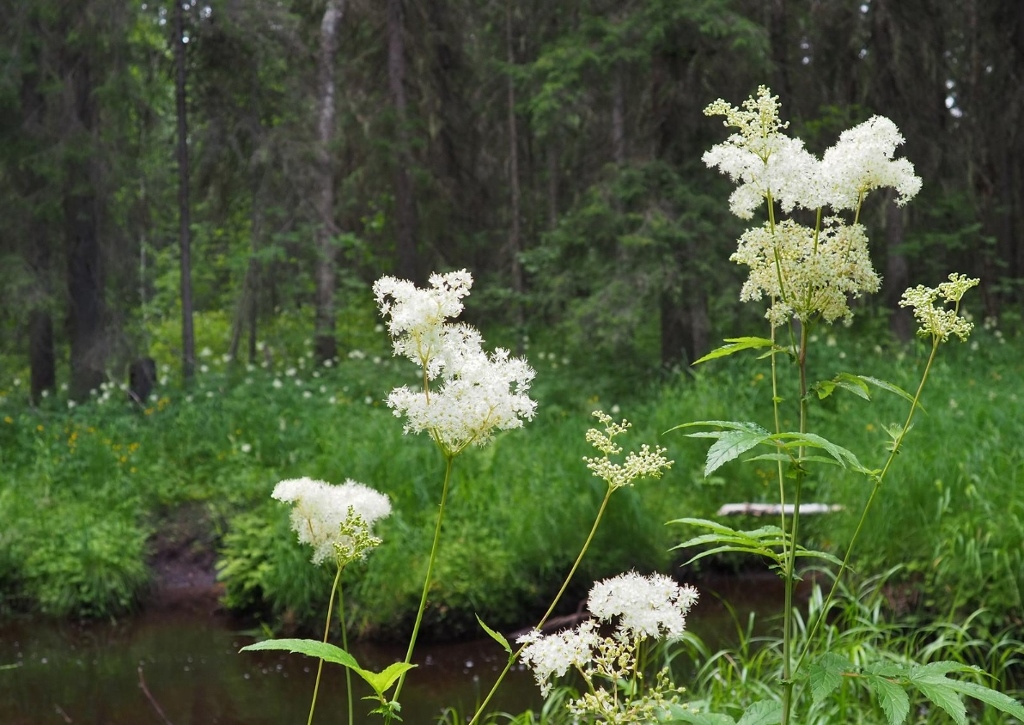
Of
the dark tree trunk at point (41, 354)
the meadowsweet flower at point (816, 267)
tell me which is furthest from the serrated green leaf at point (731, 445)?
the dark tree trunk at point (41, 354)

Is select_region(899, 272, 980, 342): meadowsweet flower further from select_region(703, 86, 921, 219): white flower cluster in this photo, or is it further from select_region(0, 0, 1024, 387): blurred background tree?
select_region(0, 0, 1024, 387): blurred background tree

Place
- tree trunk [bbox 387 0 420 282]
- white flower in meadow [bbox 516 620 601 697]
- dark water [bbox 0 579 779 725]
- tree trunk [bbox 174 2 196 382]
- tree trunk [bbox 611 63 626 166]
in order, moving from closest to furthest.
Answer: white flower in meadow [bbox 516 620 601 697] < dark water [bbox 0 579 779 725] < tree trunk [bbox 611 63 626 166] < tree trunk [bbox 174 2 196 382] < tree trunk [bbox 387 0 420 282]

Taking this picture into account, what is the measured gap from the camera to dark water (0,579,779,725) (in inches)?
211

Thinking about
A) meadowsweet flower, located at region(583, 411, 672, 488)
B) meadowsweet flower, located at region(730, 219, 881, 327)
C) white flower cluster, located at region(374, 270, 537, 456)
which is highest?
meadowsweet flower, located at region(730, 219, 881, 327)

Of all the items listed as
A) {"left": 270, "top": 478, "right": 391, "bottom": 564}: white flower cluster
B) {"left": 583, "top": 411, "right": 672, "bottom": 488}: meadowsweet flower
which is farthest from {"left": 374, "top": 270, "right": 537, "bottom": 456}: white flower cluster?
{"left": 270, "top": 478, "right": 391, "bottom": 564}: white flower cluster

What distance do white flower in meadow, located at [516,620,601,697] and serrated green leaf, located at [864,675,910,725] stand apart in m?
0.48

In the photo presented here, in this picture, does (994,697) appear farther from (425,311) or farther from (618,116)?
(618,116)

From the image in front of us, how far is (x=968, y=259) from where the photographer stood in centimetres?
1620

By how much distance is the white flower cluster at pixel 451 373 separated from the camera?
1479 millimetres

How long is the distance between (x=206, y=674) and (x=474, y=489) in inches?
87.0

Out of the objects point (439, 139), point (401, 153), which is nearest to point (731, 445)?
point (401, 153)

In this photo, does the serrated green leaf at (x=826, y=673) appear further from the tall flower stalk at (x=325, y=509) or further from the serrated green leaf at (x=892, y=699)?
the tall flower stalk at (x=325, y=509)

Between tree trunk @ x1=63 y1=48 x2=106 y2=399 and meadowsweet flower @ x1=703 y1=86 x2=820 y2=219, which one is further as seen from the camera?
tree trunk @ x1=63 y1=48 x2=106 y2=399

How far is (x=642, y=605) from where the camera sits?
144 centimetres
